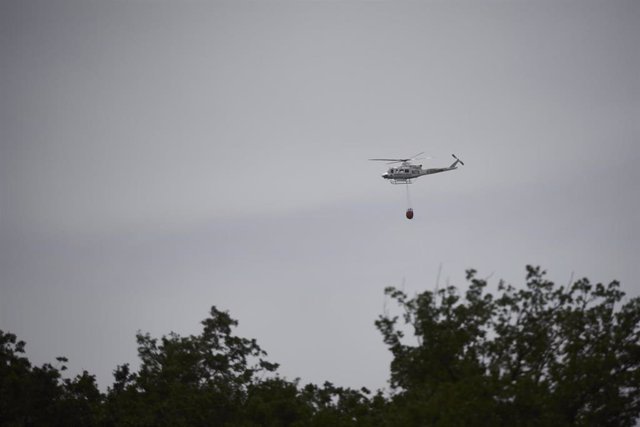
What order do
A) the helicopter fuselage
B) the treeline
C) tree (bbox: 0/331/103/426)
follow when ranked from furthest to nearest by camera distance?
the helicopter fuselage → tree (bbox: 0/331/103/426) → the treeline

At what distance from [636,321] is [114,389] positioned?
111 feet

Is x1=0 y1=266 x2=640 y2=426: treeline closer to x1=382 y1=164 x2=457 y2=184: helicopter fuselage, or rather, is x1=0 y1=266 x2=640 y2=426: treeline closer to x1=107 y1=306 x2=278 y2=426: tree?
x1=107 y1=306 x2=278 y2=426: tree

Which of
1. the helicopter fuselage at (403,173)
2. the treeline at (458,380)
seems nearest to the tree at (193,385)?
the treeline at (458,380)

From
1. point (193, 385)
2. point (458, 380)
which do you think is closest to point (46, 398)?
point (193, 385)

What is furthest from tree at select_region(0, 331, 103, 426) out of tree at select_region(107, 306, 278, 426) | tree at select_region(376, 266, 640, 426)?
tree at select_region(376, 266, 640, 426)

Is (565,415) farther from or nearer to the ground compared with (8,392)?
nearer to the ground

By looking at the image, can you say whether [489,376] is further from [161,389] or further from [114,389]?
[114,389]

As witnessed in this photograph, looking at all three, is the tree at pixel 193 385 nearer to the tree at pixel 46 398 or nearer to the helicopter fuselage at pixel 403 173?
the tree at pixel 46 398

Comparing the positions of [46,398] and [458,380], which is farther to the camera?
[46,398]

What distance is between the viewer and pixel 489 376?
37.4 metres

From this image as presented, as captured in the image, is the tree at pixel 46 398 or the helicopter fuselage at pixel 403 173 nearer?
the tree at pixel 46 398

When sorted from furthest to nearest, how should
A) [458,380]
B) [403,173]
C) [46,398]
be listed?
[403,173] → [46,398] → [458,380]

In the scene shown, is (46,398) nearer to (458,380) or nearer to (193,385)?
(193,385)

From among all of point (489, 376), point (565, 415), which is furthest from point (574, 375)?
point (489, 376)
